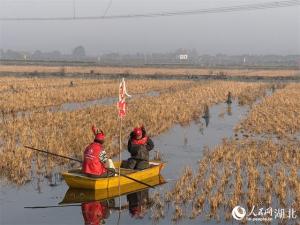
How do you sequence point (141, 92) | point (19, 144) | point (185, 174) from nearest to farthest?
point (185, 174) < point (19, 144) < point (141, 92)

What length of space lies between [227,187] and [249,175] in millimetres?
997

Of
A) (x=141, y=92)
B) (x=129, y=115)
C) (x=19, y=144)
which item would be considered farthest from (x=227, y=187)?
(x=141, y=92)

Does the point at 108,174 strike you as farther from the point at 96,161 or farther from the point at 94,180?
the point at 94,180

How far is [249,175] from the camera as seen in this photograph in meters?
12.8

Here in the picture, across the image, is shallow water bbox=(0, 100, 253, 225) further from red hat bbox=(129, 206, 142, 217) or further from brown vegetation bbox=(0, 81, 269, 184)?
brown vegetation bbox=(0, 81, 269, 184)

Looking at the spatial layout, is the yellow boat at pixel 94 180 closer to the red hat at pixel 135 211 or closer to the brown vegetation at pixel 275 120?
the red hat at pixel 135 211

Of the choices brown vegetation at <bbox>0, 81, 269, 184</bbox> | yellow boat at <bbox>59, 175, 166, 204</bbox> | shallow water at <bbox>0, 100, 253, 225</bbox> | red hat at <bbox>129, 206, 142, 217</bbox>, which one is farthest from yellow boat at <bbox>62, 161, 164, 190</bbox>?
brown vegetation at <bbox>0, 81, 269, 184</bbox>

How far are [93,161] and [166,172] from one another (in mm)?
3248

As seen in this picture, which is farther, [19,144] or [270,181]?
[19,144]

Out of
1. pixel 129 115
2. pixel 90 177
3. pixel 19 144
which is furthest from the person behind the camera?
pixel 129 115

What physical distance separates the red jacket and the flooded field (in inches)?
22.0

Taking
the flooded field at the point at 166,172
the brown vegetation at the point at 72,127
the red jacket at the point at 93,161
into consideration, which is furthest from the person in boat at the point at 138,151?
the brown vegetation at the point at 72,127

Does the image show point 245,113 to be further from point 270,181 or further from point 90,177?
point 90,177

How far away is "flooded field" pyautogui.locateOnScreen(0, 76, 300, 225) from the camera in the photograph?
33.4 feet
